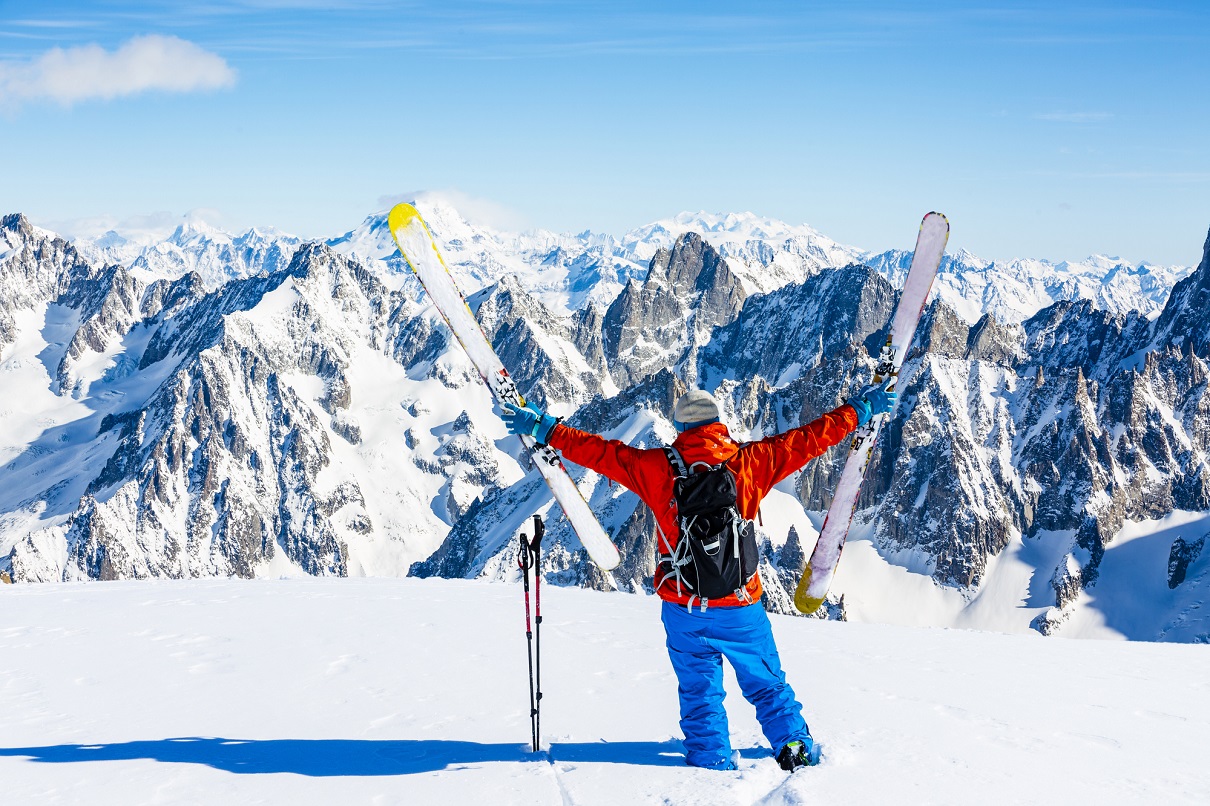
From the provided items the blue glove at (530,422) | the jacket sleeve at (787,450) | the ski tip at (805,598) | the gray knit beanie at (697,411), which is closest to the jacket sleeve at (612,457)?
the blue glove at (530,422)

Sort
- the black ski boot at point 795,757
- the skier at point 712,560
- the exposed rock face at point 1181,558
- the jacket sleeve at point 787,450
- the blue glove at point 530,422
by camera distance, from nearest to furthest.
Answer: the black ski boot at point 795,757 < the skier at point 712,560 < the jacket sleeve at point 787,450 < the blue glove at point 530,422 < the exposed rock face at point 1181,558

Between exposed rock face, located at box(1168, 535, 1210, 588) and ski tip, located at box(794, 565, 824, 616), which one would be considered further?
exposed rock face, located at box(1168, 535, 1210, 588)

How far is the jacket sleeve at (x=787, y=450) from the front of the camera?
293 inches

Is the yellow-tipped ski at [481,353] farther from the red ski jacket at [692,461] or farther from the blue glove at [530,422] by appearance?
the red ski jacket at [692,461]

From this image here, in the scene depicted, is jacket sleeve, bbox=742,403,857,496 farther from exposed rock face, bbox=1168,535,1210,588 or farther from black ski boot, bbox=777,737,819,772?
exposed rock face, bbox=1168,535,1210,588

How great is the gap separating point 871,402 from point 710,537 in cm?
233

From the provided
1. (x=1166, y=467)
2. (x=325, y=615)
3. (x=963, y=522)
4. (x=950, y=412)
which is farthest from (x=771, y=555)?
(x=325, y=615)

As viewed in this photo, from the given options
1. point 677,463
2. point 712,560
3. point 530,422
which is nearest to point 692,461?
point 677,463

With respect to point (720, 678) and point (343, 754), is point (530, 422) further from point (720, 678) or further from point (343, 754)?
point (343, 754)

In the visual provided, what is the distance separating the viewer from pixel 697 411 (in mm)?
7410

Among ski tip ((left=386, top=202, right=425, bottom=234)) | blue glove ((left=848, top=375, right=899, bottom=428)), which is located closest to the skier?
blue glove ((left=848, top=375, right=899, bottom=428))

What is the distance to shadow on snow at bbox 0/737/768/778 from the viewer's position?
732 cm

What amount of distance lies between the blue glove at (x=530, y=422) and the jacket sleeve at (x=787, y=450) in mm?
1879

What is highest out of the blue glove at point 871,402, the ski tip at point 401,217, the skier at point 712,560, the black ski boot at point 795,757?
the ski tip at point 401,217
